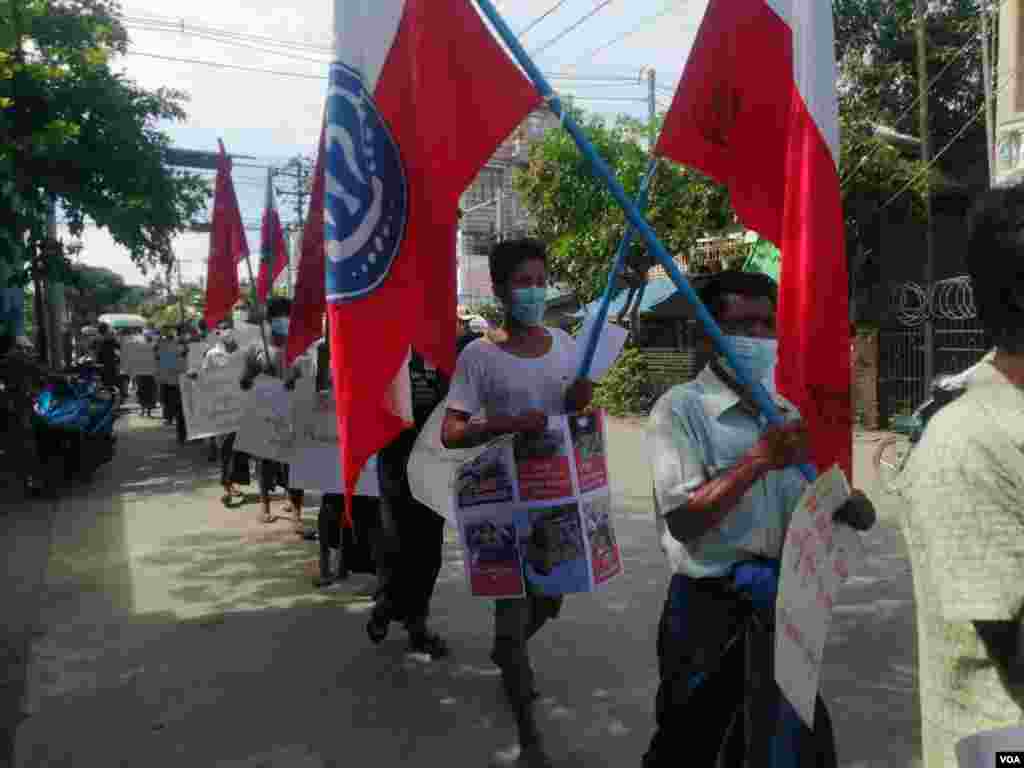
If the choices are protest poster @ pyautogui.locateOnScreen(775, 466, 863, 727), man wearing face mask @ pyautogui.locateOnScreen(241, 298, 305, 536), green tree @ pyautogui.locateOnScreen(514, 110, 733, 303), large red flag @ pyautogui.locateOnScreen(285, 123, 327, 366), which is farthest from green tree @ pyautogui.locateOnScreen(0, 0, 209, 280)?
protest poster @ pyautogui.locateOnScreen(775, 466, 863, 727)

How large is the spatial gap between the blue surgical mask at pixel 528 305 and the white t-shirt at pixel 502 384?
126 millimetres

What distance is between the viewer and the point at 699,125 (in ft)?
7.76

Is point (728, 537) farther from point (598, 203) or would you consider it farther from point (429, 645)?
point (598, 203)

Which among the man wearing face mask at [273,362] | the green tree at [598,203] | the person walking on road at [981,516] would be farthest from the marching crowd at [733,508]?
the green tree at [598,203]

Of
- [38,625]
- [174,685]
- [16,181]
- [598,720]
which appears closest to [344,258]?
[598,720]

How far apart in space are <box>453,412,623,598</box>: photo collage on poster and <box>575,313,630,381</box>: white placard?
24cm

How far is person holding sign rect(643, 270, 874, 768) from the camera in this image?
2.04 meters

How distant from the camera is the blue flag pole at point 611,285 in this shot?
2.44 m

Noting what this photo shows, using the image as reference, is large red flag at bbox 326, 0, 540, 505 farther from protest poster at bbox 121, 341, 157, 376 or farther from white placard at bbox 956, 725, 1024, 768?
protest poster at bbox 121, 341, 157, 376

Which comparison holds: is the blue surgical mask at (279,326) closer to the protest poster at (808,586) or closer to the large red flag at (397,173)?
the large red flag at (397,173)

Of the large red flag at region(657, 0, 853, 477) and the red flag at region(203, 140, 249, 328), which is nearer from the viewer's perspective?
the large red flag at region(657, 0, 853, 477)

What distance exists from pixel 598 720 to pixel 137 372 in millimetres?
15813

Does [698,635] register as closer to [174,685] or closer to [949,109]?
[174,685]

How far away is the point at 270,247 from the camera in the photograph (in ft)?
22.4
